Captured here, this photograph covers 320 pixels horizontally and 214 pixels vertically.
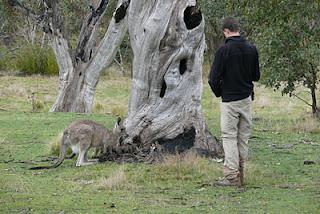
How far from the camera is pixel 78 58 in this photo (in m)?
21.1

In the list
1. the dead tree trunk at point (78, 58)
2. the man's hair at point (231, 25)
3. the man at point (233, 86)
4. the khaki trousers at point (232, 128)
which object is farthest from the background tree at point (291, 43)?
the dead tree trunk at point (78, 58)

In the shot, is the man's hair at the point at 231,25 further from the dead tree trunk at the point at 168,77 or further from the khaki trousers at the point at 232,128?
the dead tree trunk at the point at 168,77

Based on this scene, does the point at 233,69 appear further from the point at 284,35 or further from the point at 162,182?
the point at 284,35

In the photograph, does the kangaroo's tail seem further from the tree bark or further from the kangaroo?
the tree bark

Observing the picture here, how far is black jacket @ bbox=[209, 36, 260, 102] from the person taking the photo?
9547 mm

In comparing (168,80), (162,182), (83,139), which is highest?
(168,80)

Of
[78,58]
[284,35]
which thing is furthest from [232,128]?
[78,58]

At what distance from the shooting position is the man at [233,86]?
955 cm

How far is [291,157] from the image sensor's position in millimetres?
12242

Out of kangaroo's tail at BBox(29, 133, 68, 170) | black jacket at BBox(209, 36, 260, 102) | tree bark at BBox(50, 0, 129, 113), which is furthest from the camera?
tree bark at BBox(50, 0, 129, 113)

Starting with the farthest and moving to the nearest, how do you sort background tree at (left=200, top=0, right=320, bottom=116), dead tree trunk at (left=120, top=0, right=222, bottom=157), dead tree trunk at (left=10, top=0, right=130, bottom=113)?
dead tree trunk at (left=10, top=0, right=130, bottom=113) < dead tree trunk at (left=120, top=0, right=222, bottom=157) < background tree at (left=200, top=0, right=320, bottom=116)

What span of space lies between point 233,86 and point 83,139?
2.92 m

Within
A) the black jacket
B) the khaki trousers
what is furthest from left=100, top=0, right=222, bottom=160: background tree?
the black jacket

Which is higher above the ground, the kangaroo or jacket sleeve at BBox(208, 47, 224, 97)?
jacket sleeve at BBox(208, 47, 224, 97)
